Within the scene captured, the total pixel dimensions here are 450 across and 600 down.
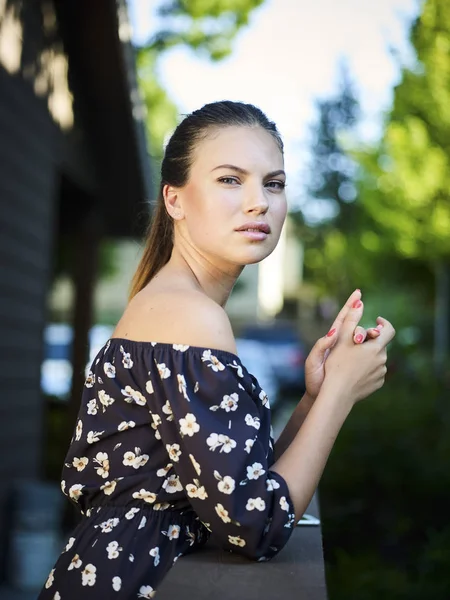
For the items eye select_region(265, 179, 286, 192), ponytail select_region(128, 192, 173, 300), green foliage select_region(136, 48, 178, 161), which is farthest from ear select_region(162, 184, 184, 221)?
green foliage select_region(136, 48, 178, 161)

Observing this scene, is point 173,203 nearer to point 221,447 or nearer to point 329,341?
point 329,341

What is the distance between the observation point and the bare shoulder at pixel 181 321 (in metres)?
2.02

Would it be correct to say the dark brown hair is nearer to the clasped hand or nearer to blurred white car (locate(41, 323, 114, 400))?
the clasped hand

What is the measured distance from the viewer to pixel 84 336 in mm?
10305

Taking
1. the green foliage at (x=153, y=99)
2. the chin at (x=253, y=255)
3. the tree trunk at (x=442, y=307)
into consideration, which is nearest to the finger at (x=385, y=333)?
the chin at (x=253, y=255)

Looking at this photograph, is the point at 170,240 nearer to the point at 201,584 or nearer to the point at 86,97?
the point at 201,584

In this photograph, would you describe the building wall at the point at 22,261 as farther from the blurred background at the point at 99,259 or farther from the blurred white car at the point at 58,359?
the blurred white car at the point at 58,359

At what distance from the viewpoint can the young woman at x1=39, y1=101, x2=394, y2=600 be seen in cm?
194

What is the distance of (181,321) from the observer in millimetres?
2051

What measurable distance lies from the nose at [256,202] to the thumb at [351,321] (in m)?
0.30

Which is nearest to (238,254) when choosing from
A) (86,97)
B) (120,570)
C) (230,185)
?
(230,185)

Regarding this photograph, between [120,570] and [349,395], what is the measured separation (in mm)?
596

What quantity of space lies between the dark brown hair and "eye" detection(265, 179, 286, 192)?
98 millimetres

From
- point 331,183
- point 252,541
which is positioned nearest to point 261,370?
point 252,541
